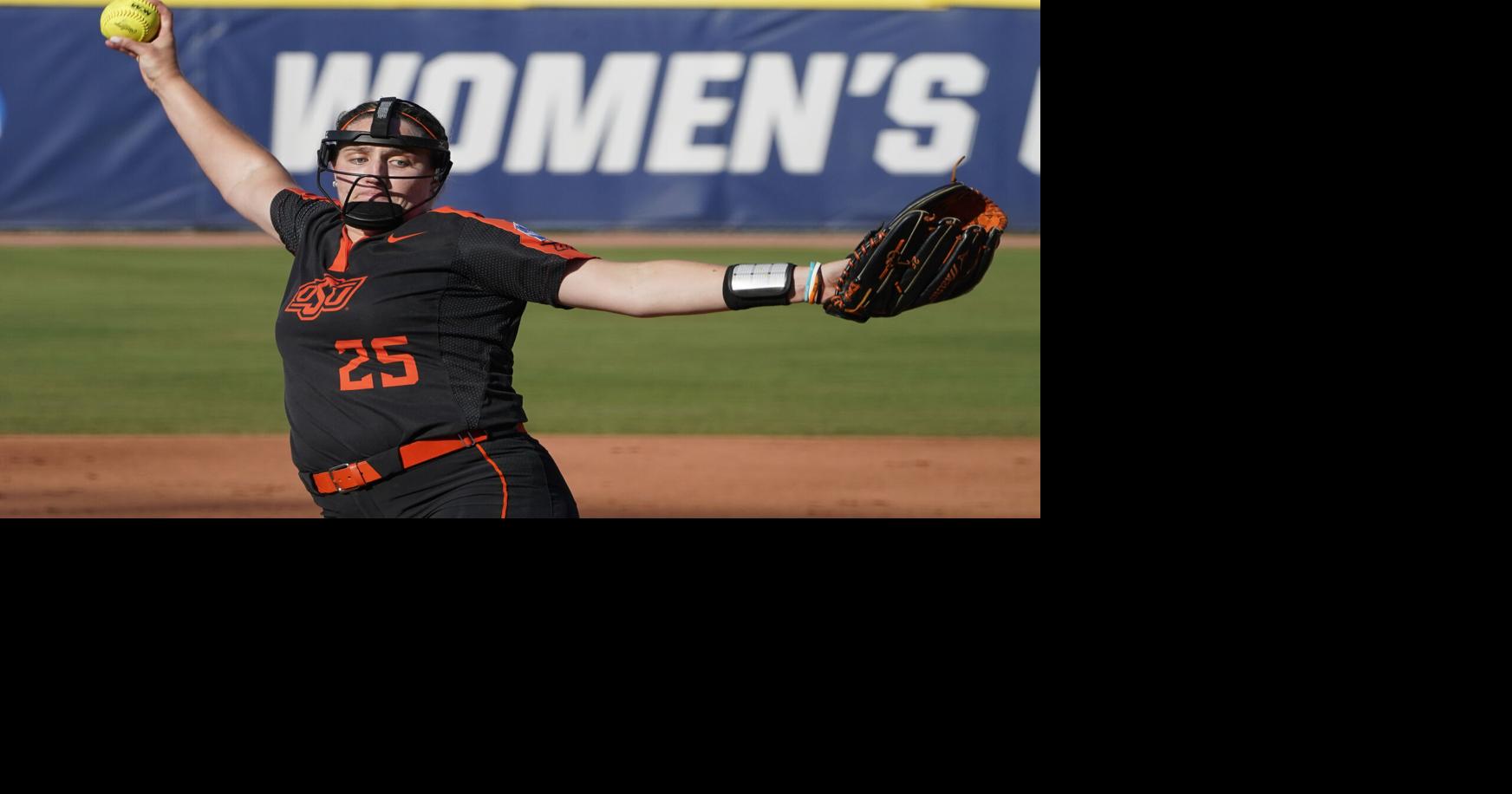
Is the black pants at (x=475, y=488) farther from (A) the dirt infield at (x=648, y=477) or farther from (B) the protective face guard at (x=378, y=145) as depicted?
(A) the dirt infield at (x=648, y=477)

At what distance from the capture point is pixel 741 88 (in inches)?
561

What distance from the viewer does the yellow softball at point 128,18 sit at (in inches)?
137

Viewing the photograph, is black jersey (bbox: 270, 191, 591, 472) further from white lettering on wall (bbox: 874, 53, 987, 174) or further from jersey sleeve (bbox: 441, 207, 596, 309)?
white lettering on wall (bbox: 874, 53, 987, 174)

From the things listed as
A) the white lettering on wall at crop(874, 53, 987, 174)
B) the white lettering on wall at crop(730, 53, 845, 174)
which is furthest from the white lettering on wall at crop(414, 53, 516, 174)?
the white lettering on wall at crop(874, 53, 987, 174)

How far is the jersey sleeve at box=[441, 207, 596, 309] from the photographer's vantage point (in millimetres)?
2807

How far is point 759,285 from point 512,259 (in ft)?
1.91

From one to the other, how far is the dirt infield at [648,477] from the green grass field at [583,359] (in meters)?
0.41

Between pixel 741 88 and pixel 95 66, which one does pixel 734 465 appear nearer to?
pixel 741 88

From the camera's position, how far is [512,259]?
2.85 meters

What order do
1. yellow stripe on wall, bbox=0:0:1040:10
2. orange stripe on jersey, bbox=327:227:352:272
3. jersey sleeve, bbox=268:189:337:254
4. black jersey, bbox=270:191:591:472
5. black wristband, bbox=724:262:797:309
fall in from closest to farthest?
black wristband, bbox=724:262:797:309 → black jersey, bbox=270:191:591:472 → orange stripe on jersey, bbox=327:227:352:272 → jersey sleeve, bbox=268:189:337:254 → yellow stripe on wall, bbox=0:0:1040:10

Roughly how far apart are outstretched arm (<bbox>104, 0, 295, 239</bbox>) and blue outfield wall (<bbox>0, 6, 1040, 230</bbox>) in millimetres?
10314

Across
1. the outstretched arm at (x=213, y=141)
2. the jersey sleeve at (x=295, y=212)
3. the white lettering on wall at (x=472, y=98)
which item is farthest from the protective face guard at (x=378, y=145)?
the white lettering on wall at (x=472, y=98)

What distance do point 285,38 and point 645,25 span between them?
3.26 metres

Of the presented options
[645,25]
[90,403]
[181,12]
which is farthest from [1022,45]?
[90,403]
